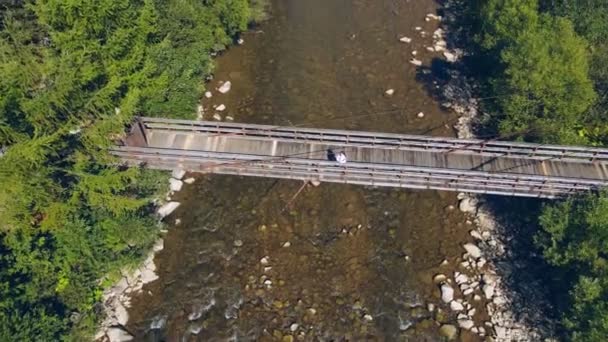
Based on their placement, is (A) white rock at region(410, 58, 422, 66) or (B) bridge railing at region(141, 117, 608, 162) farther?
(A) white rock at region(410, 58, 422, 66)

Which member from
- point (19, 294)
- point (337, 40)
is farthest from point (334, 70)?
point (19, 294)

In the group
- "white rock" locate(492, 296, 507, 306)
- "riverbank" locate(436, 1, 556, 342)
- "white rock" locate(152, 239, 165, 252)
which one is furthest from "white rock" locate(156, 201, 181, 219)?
"white rock" locate(492, 296, 507, 306)

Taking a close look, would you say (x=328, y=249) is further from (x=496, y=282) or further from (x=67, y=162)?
(x=67, y=162)

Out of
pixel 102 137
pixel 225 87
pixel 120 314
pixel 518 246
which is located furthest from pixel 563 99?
pixel 120 314

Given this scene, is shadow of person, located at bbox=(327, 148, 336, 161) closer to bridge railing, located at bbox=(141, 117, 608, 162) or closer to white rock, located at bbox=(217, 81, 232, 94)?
bridge railing, located at bbox=(141, 117, 608, 162)

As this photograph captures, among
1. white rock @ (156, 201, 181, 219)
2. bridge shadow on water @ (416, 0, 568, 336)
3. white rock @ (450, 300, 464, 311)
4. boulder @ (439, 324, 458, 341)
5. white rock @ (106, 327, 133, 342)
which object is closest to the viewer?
white rock @ (106, 327, 133, 342)

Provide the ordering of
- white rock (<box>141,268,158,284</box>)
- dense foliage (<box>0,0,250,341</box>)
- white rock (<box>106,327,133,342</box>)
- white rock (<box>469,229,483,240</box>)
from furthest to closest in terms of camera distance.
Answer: white rock (<box>469,229,483,240</box>) < white rock (<box>141,268,158,284</box>) < white rock (<box>106,327,133,342</box>) < dense foliage (<box>0,0,250,341</box>)

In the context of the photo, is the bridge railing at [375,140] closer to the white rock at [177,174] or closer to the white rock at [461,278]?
the white rock at [177,174]

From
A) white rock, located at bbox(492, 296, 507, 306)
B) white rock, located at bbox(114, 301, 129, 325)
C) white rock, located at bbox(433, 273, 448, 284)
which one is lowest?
white rock, located at bbox(114, 301, 129, 325)

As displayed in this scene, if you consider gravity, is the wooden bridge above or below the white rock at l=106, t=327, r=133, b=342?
above
